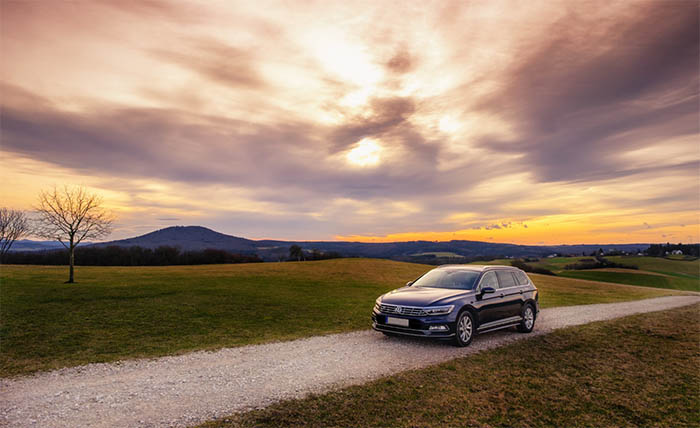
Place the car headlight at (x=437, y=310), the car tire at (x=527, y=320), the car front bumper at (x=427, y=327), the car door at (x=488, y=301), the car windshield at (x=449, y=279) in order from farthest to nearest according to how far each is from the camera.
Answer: the car tire at (x=527, y=320), the car windshield at (x=449, y=279), the car door at (x=488, y=301), the car headlight at (x=437, y=310), the car front bumper at (x=427, y=327)

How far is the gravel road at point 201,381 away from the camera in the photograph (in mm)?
5543

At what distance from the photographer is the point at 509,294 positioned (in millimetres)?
11594

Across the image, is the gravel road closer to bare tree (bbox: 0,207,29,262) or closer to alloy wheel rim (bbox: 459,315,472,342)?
alloy wheel rim (bbox: 459,315,472,342)

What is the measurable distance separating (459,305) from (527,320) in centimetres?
362

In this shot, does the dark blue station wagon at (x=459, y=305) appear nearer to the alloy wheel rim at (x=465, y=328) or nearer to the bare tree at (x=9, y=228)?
the alloy wheel rim at (x=465, y=328)

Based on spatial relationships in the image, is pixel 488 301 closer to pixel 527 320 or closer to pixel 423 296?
pixel 423 296

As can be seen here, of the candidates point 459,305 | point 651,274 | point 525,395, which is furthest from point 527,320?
point 651,274

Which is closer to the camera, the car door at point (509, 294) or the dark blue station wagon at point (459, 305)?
the dark blue station wagon at point (459, 305)

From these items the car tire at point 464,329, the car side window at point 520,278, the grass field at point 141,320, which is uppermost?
the car side window at point 520,278

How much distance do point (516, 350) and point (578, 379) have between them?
7.00 ft

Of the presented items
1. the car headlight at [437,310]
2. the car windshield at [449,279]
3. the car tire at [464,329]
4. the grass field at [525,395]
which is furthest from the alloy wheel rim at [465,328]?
the car windshield at [449,279]

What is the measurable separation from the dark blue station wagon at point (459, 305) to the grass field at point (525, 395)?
0.97m

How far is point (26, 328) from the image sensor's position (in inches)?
491

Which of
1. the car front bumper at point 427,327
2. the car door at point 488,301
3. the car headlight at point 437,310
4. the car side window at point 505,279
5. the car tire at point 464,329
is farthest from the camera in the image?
the car side window at point 505,279
